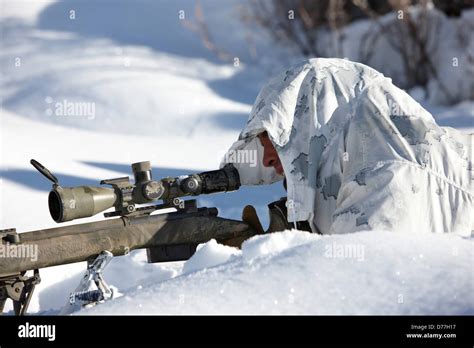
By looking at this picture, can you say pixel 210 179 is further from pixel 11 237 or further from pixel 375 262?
pixel 375 262

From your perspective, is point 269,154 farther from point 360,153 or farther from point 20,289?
point 20,289

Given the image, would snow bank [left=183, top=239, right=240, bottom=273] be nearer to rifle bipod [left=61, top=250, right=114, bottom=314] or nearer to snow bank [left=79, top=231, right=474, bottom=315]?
rifle bipod [left=61, top=250, right=114, bottom=314]

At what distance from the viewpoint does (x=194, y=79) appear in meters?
10.7

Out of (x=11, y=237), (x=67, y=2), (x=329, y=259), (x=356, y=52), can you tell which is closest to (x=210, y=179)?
(x=11, y=237)

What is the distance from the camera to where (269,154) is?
4562 millimetres
